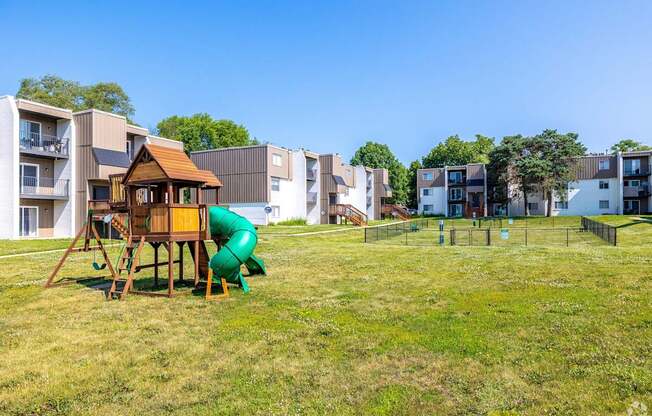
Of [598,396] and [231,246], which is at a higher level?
[231,246]

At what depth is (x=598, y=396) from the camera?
5879 mm

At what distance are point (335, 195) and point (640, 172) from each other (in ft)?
140

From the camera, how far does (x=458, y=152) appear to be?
97.2 meters

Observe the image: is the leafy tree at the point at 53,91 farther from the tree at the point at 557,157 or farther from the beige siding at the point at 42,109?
the tree at the point at 557,157

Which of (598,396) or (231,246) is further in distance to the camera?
(231,246)

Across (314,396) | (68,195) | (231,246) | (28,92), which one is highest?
(28,92)

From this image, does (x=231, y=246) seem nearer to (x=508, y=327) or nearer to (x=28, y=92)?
(x=508, y=327)

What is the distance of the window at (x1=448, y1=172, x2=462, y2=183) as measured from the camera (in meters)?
75.3

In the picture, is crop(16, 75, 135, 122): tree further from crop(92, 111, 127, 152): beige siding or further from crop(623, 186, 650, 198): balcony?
crop(623, 186, 650, 198): balcony

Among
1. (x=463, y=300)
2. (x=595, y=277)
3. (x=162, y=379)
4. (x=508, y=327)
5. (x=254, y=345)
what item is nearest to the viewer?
(x=162, y=379)

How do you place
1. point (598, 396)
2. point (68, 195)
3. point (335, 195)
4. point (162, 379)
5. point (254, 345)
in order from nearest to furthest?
1. point (598, 396)
2. point (162, 379)
3. point (254, 345)
4. point (68, 195)
5. point (335, 195)

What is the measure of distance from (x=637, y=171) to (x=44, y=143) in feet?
233

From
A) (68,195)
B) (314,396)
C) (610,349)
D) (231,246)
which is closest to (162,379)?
(314,396)

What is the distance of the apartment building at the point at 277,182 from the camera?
4834cm
